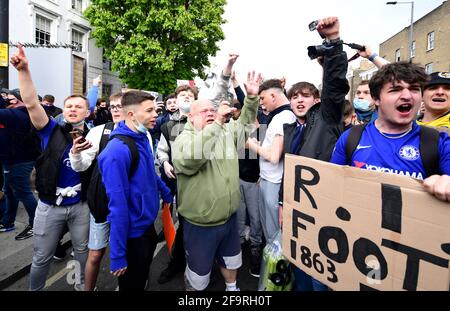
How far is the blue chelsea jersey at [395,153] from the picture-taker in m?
1.45

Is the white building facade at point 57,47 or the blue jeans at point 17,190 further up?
the white building facade at point 57,47

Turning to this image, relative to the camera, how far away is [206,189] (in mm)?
2193

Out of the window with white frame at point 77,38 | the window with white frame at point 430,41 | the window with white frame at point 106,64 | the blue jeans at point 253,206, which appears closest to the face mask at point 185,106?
the blue jeans at point 253,206

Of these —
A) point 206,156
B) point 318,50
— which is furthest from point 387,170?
point 206,156

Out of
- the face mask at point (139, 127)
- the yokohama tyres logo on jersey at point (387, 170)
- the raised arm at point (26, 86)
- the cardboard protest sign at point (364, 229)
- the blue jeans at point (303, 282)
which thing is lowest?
the blue jeans at point (303, 282)

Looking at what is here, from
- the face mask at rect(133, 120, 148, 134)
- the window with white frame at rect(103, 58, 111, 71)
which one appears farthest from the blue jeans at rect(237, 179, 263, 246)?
the window with white frame at rect(103, 58, 111, 71)

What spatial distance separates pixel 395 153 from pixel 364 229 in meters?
0.46

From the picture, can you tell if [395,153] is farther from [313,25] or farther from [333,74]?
[313,25]

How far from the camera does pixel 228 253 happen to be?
2.46m

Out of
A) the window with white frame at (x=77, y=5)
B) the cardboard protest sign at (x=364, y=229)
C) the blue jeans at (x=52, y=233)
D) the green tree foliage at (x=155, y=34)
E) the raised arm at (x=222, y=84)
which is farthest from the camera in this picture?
the window with white frame at (x=77, y=5)

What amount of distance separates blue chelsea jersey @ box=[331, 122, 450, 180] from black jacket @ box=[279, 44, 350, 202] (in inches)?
13.3

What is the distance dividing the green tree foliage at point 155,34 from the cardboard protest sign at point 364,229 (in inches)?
686

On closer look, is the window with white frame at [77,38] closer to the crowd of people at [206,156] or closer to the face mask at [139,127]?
the crowd of people at [206,156]

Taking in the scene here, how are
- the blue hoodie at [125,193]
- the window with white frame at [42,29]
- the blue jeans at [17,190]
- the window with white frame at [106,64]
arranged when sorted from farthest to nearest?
the window with white frame at [106,64] → the window with white frame at [42,29] → the blue jeans at [17,190] → the blue hoodie at [125,193]
